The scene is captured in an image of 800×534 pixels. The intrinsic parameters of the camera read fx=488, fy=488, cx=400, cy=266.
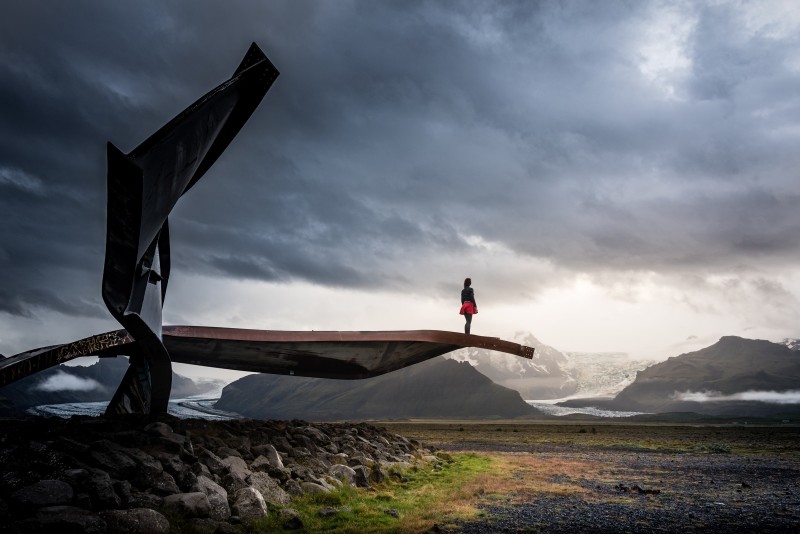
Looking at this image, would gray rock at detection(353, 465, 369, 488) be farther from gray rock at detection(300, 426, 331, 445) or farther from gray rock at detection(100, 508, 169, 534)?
gray rock at detection(100, 508, 169, 534)

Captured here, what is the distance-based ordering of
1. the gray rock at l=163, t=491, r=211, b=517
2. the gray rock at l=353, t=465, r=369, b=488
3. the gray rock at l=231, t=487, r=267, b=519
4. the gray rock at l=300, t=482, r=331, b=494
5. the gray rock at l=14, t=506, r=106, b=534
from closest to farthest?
the gray rock at l=14, t=506, r=106, b=534, the gray rock at l=163, t=491, r=211, b=517, the gray rock at l=231, t=487, r=267, b=519, the gray rock at l=300, t=482, r=331, b=494, the gray rock at l=353, t=465, r=369, b=488

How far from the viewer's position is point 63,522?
289 inches

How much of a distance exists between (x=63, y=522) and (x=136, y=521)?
1.09 meters

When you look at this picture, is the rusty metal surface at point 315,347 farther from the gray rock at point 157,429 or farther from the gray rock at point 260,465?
the gray rock at point 260,465

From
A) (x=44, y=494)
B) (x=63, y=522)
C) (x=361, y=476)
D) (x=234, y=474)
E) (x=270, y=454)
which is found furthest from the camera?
(x=361, y=476)

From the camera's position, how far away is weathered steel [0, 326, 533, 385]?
17.2 meters

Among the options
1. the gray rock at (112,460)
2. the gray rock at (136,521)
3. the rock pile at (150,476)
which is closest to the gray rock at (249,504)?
the rock pile at (150,476)

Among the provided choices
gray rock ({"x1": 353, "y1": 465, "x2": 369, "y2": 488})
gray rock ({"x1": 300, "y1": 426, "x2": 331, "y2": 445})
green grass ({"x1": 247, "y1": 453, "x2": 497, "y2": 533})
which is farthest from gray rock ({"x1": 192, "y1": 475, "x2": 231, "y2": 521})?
gray rock ({"x1": 300, "y1": 426, "x2": 331, "y2": 445})

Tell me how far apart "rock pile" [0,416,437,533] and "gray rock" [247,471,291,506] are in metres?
0.03

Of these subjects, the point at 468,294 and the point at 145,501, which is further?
the point at 468,294

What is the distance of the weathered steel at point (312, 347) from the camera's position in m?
17.2

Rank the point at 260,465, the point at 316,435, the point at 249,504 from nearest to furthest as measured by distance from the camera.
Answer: the point at 249,504
the point at 260,465
the point at 316,435

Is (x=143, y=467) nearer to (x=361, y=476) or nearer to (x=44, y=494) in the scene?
(x=44, y=494)

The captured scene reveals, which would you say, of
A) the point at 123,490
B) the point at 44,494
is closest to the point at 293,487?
the point at 123,490
